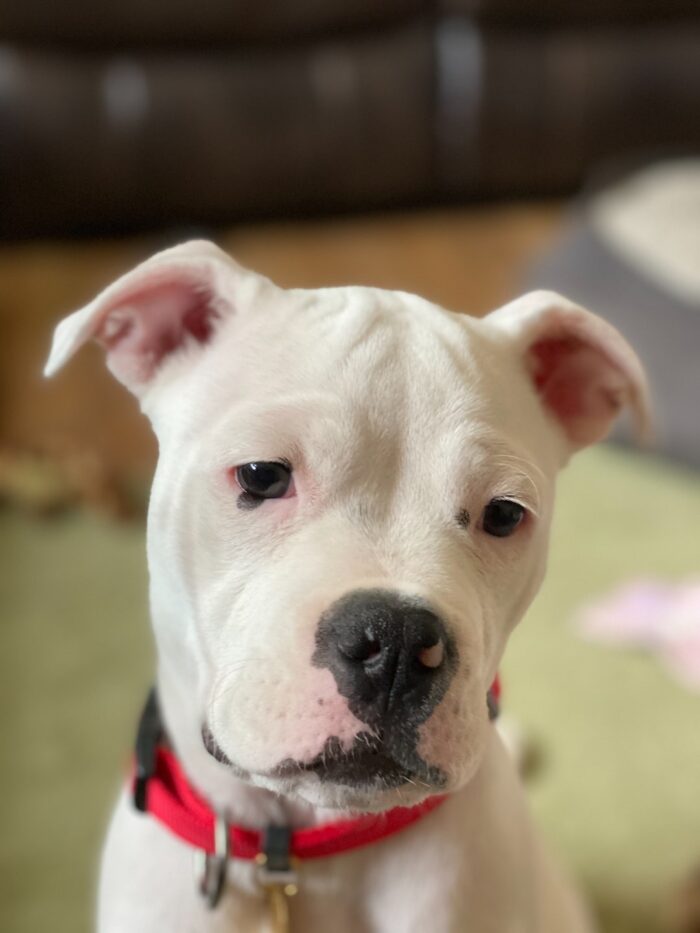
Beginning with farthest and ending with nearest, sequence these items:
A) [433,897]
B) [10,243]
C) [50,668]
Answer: [10,243] → [50,668] → [433,897]

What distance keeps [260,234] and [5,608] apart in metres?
1.60

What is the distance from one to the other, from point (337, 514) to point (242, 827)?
312mm

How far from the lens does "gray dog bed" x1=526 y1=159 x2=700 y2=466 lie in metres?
2.37

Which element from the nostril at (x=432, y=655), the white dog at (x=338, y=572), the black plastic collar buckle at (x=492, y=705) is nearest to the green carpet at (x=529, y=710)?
the white dog at (x=338, y=572)

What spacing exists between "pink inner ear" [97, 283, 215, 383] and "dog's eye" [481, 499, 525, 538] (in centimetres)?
30

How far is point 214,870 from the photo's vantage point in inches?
36.8

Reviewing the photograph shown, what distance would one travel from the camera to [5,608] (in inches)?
78.3

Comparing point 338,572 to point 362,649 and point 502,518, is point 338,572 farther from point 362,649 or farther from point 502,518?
point 502,518

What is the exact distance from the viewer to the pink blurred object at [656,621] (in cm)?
190

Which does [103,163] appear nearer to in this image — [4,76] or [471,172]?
[4,76]

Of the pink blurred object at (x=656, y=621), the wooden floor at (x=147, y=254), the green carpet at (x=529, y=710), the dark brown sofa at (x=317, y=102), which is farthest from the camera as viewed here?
the dark brown sofa at (x=317, y=102)

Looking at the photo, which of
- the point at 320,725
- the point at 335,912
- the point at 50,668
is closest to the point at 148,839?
the point at 335,912

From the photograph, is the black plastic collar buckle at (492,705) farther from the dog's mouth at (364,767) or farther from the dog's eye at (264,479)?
the dog's eye at (264,479)

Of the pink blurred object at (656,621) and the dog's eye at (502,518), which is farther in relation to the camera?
the pink blurred object at (656,621)
